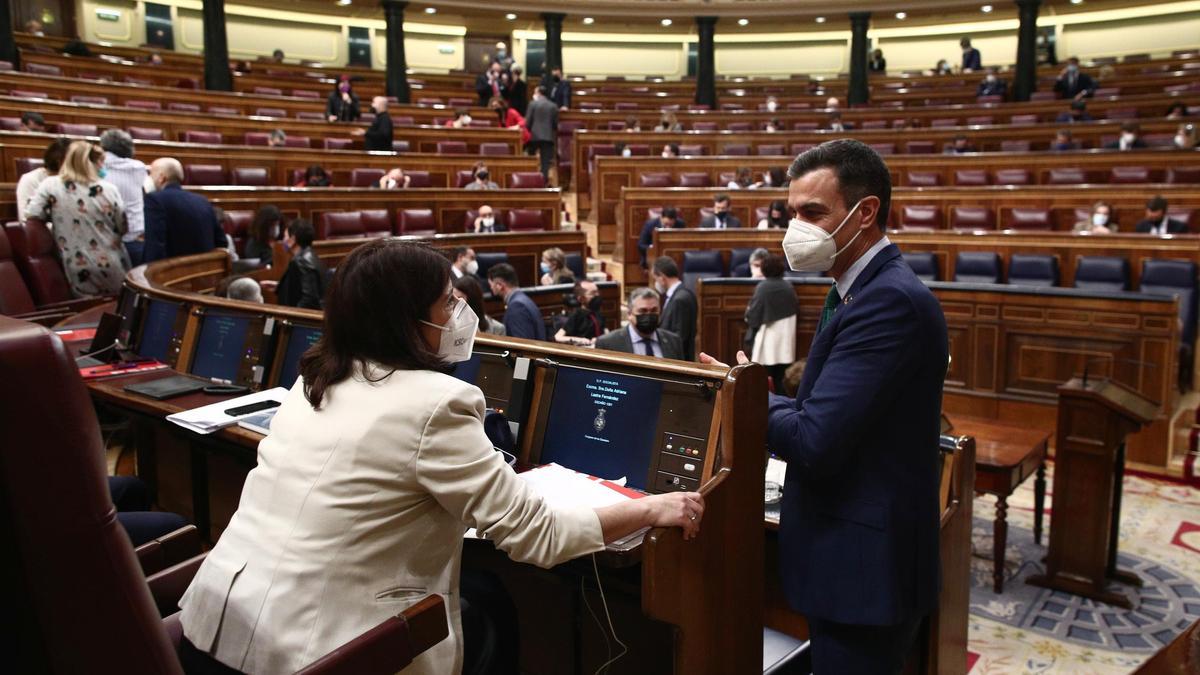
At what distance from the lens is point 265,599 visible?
1.34 meters

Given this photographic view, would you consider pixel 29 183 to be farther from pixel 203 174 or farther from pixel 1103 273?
pixel 1103 273

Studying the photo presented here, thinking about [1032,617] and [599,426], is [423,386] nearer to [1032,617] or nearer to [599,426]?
[599,426]

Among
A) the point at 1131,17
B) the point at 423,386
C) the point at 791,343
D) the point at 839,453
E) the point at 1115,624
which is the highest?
the point at 1131,17

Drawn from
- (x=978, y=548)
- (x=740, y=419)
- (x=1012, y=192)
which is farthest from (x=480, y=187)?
(x=740, y=419)

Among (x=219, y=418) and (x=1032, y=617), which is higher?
(x=219, y=418)

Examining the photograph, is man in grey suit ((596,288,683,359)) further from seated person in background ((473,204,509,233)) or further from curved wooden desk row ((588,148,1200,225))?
curved wooden desk row ((588,148,1200,225))

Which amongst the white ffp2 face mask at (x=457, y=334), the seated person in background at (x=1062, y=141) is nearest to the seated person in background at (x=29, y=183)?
the white ffp2 face mask at (x=457, y=334)

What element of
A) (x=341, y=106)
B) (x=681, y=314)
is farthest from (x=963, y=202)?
(x=341, y=106)

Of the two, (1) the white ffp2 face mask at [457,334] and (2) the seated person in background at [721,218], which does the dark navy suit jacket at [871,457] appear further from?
(2) the seated person in background at [721,218]

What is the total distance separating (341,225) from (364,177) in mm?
1632

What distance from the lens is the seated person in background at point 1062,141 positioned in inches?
373

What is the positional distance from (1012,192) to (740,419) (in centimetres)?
742

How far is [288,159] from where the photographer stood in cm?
816

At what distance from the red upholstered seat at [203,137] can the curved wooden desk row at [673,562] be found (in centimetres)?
654
